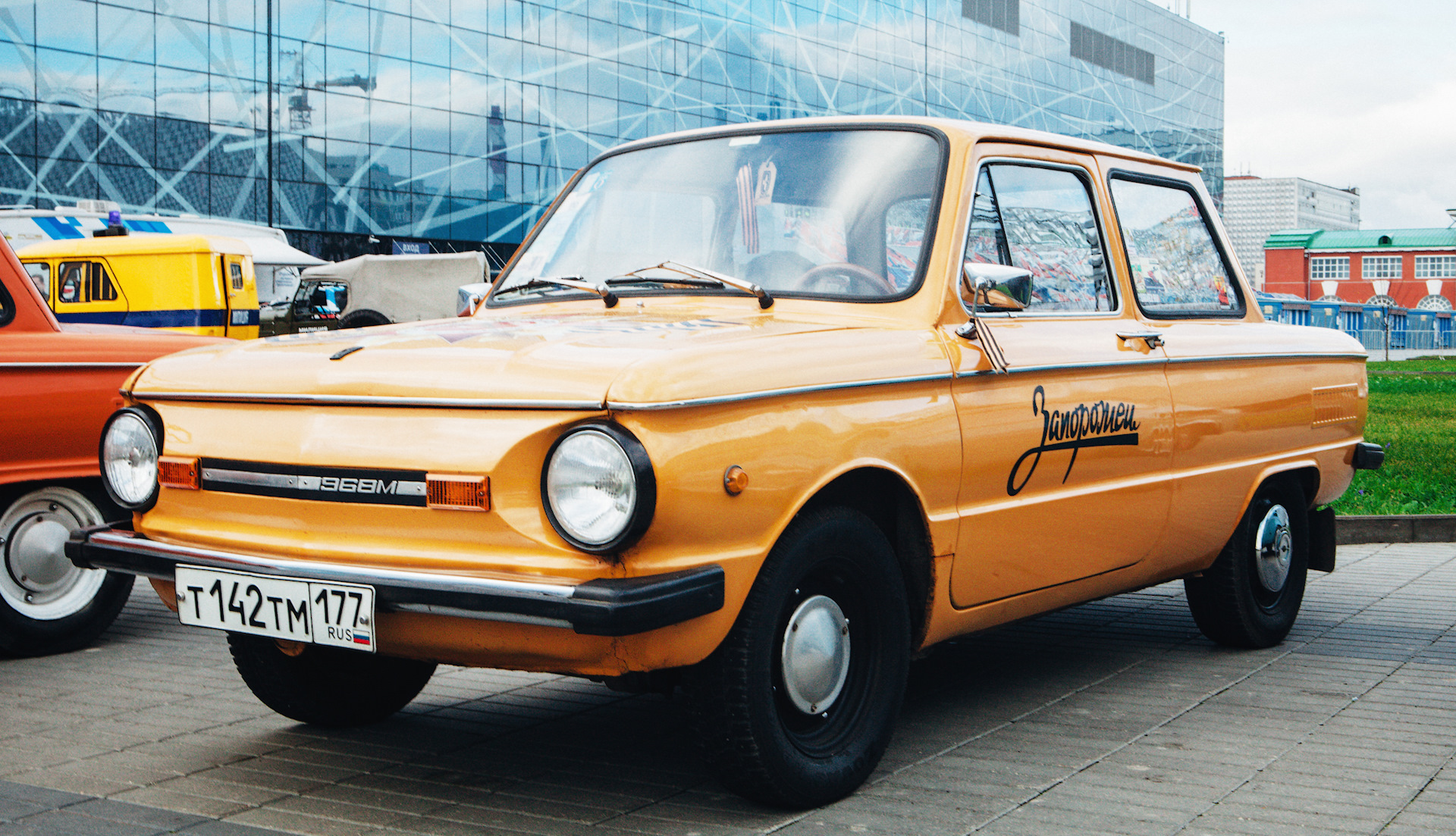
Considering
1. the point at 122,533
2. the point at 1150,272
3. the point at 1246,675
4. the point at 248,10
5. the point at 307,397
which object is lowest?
the point at 1246,675

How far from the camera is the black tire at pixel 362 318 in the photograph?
1075 inches

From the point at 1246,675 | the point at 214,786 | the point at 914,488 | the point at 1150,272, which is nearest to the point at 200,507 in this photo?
the point at 214,786

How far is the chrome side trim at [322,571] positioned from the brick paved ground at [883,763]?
67cm

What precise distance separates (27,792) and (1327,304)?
160 ft

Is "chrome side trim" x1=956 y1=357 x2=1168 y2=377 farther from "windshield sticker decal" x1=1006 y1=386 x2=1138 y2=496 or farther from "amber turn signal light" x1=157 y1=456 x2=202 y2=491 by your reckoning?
"amber turn signal light" x1=157 y1=456 x2=202 y2=491

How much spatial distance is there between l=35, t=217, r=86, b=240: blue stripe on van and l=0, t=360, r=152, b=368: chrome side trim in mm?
19631

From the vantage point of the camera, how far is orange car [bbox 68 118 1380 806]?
3.10 m

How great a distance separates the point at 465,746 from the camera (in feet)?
14.1

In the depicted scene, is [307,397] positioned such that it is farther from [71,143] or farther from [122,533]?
[71,143]

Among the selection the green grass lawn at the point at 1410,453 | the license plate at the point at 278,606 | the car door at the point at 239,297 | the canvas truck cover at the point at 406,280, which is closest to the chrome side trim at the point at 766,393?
the license plate at the point at 278,606

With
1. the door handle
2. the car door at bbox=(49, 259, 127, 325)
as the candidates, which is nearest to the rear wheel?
the door handle

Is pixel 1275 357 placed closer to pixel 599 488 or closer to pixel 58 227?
pixel 599 488

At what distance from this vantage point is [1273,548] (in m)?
5.71

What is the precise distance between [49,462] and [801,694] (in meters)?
3.70
